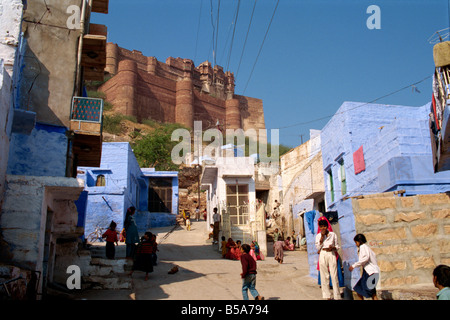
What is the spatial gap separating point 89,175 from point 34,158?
981 cm

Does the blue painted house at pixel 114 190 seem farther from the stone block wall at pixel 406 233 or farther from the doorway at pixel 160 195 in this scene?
the stone block wall at pixel 406 233

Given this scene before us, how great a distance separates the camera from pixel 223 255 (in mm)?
13742

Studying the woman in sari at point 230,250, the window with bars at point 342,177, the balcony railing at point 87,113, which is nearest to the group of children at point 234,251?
the woman in sari at point 230,250

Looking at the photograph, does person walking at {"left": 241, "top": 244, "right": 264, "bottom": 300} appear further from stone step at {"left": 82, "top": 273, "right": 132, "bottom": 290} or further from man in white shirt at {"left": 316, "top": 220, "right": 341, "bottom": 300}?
stone step at {"left": 82, "top": 273, "right": 132, "bottom": 290}

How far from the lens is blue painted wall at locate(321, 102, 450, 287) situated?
11.4 m

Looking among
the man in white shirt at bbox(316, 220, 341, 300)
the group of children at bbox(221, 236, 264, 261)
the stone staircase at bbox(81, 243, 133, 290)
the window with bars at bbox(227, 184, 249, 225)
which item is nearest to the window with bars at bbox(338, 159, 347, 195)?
the group of children at bbox(221, 236, 264, 261)

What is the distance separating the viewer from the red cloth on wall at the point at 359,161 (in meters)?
13.4

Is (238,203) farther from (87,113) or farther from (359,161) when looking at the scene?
(87,113)

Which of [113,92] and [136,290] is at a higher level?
[113,92]

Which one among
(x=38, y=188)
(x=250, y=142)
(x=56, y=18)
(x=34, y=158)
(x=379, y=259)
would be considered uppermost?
(x=250, y=142)

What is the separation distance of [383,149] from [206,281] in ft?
22.7

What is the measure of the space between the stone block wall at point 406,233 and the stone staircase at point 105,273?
4944 mm

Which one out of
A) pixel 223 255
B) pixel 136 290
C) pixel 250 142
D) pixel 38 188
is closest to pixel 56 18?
pixel 38 188
